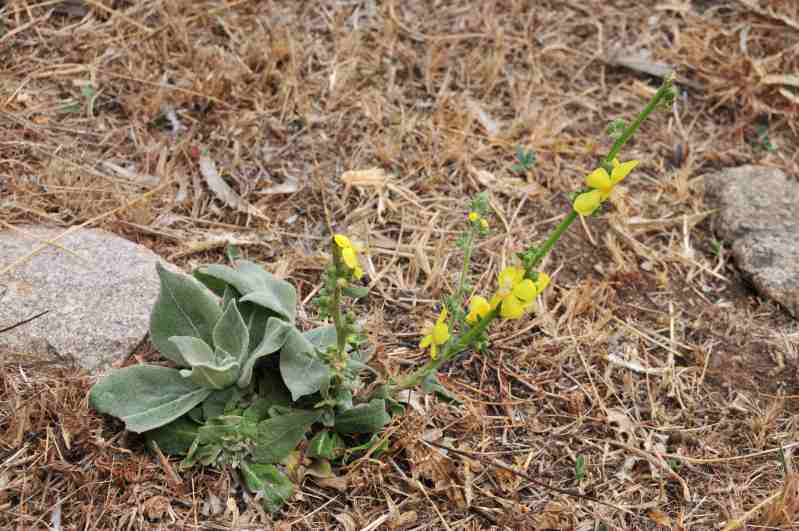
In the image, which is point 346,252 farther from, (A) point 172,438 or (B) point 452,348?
(A) point 172,438

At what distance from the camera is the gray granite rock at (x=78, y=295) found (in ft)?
7.20

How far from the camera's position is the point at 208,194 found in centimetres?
289

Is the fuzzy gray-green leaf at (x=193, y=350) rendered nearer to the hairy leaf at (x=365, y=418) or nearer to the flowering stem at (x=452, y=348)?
the hairy leaf at (x=365, y=418)

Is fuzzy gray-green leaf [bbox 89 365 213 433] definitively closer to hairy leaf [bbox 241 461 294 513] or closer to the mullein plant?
the mullein plant

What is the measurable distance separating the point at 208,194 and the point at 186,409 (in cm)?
109

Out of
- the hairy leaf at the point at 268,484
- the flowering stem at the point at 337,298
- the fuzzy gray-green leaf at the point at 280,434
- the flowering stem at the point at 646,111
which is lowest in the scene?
the hairy leaf at the point at 268,484

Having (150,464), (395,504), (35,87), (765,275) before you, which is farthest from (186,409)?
(765,275)

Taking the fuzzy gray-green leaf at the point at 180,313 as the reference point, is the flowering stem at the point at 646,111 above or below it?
above

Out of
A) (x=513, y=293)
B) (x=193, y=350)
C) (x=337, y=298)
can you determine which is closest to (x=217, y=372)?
(x=193, y=350)

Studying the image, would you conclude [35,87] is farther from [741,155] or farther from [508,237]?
[741,155]

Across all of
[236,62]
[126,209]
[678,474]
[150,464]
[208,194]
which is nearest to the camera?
[150,464]

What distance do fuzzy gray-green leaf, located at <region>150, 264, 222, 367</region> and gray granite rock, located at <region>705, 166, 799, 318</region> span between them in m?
2.02

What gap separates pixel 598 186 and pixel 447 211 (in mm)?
1325

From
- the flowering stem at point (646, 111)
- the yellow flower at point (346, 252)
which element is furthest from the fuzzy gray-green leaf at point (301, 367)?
the flowering stem at point (646, 111)
